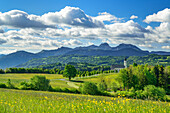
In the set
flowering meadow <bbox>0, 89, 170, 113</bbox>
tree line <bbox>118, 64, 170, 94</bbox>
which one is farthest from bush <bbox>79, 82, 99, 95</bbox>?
tree line <bbox>118, 64, 170, 94</bbox>

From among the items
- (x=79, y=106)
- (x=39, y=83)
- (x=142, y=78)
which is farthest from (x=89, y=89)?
(x=142, y=78)

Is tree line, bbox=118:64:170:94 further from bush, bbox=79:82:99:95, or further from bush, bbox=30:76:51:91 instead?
bush, bbox=30:76:51:91

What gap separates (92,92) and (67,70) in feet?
300

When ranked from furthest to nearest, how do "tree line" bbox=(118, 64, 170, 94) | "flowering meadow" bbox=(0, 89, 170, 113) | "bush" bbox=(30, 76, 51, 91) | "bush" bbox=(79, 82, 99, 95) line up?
"tree line" bbox=(118, 64, 170, 94), "bush" bbox=(30, 76, 51, 91), "bush" bbox=(79, 82, 99, 95), "flowering meadow" bbox=(0, 89, 170, 113)

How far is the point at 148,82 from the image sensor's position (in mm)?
97938

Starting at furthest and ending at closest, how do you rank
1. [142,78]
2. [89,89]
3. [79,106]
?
[142,78] → [89,89] → [79,106]

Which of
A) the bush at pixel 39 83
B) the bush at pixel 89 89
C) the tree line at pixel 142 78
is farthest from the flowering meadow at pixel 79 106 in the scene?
the tree line at pixel 142 78

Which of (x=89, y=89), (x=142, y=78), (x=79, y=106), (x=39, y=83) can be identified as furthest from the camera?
Answer: (x=142, y=78)

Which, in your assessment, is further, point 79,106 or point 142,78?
point 142,78

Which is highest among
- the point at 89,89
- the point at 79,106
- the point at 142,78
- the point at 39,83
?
the point at 79,106

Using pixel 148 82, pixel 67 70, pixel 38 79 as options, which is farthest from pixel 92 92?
pixel 67 70

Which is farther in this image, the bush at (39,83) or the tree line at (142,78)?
the tree line at (142,78)

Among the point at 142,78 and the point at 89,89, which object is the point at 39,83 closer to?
the point at 89,89

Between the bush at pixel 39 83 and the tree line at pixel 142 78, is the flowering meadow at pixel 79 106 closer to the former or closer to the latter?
the bush at pixel 39 83
